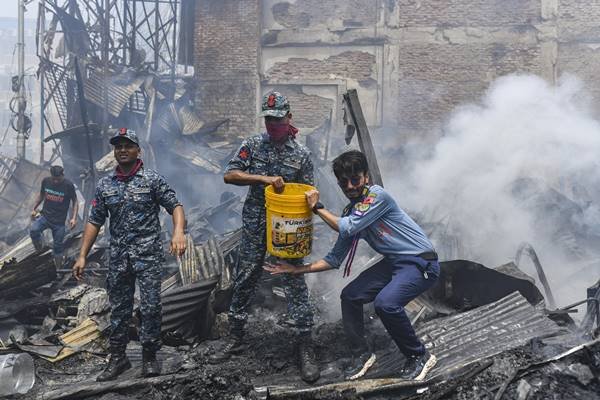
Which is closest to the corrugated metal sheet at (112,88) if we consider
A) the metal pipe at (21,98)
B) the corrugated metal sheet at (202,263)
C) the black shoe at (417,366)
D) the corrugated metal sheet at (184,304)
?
the metal pipe at (21,98)

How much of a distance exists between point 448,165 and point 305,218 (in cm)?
776

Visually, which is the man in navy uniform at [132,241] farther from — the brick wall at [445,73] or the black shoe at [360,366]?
the brick wall at [445,73]

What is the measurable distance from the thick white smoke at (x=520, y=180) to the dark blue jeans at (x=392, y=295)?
370cm

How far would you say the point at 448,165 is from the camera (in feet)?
35.0

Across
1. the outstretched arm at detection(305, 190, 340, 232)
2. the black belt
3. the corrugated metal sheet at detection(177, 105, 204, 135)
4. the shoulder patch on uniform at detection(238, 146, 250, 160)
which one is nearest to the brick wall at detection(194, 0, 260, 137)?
the corrugated metal sheet at detection(177, 105, 204, 135)

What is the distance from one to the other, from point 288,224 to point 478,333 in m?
1.91

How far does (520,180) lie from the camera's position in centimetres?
894

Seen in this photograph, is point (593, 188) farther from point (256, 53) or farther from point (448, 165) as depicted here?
point (256, 53)

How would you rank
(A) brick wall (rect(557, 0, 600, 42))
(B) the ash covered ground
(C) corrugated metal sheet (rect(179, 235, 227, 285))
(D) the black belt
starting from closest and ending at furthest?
1. (B) the ash covered ground
2. (D) the black belt
3. (C) corrugated metal sheet (rect(179, 235, 227, 285))
4. (A) brick wall (rect(557, 0, 600, 42))

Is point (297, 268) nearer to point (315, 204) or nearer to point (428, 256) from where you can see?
point (315, 204)

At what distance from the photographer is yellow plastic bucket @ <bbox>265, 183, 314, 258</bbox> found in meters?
3.54

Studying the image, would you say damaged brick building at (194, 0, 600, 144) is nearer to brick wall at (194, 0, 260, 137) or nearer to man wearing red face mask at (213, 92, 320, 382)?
brick wall at (194, 0, 260, 137)

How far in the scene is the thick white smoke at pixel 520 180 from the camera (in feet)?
26.1

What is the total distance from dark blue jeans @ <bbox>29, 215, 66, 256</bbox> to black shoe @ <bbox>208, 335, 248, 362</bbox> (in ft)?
18.1
